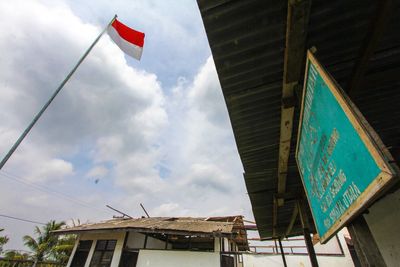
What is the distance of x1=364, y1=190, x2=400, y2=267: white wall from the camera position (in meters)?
3.18

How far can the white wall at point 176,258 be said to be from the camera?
8.75 meters

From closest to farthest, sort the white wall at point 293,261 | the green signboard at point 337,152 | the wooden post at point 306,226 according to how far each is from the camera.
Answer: the green signboard at point 337,152
the wooden post at point 306,226
the white wall at point 293,261

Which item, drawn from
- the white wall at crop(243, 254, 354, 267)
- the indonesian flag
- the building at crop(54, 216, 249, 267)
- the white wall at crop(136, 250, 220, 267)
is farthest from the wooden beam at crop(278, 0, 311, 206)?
the white wall at crop(243, 254, 354, 267)

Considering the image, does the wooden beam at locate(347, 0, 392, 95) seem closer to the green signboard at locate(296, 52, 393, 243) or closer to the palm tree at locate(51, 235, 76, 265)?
the green signboard at locate(296, 52, 393, 243)

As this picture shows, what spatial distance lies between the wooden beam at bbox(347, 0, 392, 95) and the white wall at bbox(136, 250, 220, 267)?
8.88 meters

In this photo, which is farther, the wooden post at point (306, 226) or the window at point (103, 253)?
the window at point (103, 253)

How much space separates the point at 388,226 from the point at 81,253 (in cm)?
1367

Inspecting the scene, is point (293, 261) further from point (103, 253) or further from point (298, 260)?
point (103, 253)

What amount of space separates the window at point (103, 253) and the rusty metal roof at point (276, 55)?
1121 centimetres

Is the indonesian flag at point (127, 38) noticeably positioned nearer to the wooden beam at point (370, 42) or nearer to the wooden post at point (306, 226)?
the wooden post at point (306, 226)

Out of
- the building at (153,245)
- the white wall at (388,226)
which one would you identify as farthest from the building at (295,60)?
the building at (153,245)

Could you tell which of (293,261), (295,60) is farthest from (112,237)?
(295,60)

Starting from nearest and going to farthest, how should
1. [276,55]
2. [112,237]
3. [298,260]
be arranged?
[276,55], [112,237], [298,260]

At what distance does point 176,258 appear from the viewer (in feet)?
29.8
